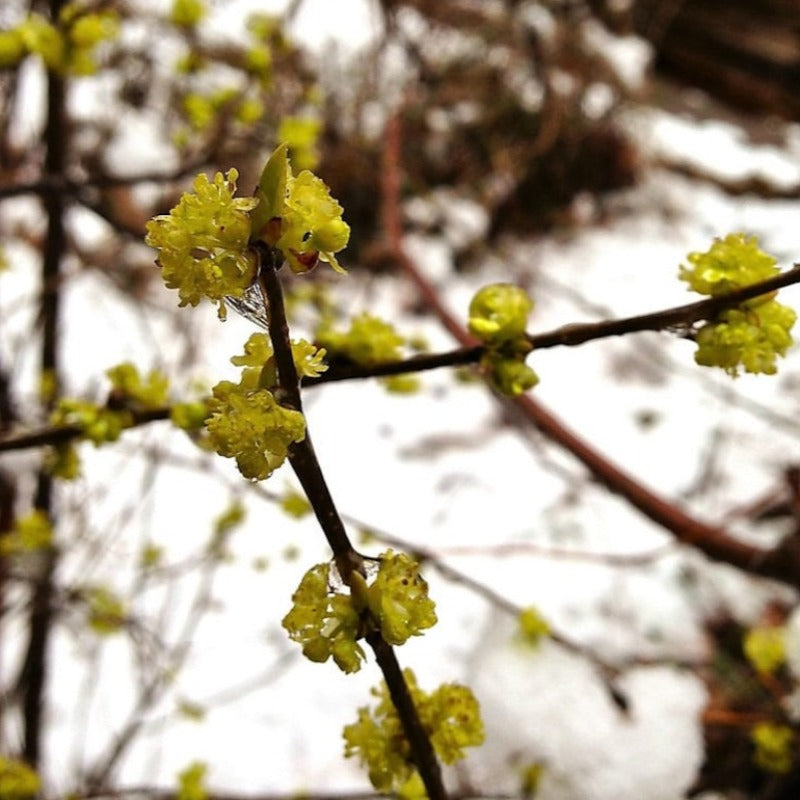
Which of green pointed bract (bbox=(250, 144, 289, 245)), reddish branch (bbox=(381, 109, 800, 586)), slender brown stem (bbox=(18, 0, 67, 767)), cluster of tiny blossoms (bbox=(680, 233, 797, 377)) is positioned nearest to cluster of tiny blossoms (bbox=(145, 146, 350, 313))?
green pointed bract (bbox=(250, 144, 289, 245))

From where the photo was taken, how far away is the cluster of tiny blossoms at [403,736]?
48cm

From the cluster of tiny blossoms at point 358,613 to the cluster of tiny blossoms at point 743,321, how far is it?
224 mm

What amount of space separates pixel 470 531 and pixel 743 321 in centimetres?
157

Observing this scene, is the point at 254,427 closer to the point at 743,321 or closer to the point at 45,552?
the point at 743,321

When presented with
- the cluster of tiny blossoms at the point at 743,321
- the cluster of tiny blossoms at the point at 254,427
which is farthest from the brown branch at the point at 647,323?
the cluster of tiny blossoms at the point at 254,427

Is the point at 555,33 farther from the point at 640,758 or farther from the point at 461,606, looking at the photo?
the point at 640,758

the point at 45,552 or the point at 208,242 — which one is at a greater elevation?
the point at 45,552

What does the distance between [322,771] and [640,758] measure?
614mm

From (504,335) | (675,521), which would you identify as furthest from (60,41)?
(675,521)

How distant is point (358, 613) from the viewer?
1.32 ft

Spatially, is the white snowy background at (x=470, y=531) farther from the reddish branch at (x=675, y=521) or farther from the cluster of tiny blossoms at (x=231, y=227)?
the cluster of tiny blossoms at (x=231, y=227)

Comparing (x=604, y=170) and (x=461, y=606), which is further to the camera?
(x=604, y=170)

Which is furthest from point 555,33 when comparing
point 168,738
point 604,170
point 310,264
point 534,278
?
point 310,264

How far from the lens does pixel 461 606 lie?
180 cm
